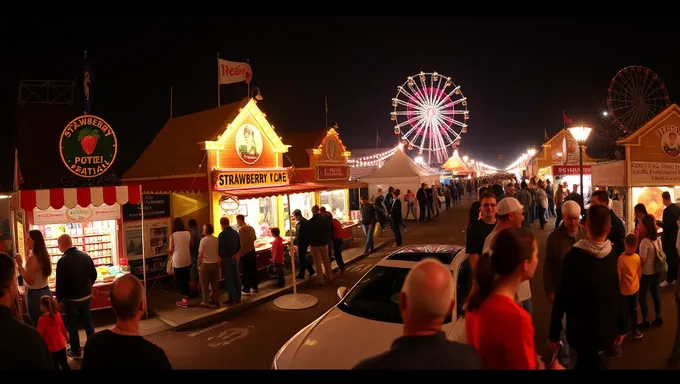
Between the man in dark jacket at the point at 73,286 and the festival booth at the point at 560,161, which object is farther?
the festival booth at the point at 560,161

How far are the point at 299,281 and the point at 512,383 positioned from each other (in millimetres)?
Answer: 8183

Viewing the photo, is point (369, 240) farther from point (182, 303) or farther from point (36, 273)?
point (36, 273)

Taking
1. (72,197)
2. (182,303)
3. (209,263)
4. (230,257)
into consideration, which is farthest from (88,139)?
(182,303)

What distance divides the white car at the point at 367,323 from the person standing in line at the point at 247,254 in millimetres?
4186

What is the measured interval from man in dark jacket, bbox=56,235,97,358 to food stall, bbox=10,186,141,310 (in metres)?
1.56

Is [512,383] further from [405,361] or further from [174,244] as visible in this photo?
[174,244]

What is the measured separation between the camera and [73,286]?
19.6 ft

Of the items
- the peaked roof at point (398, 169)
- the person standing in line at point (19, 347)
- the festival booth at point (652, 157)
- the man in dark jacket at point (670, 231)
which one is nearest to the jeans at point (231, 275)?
the person standing in line at point (19, 347)

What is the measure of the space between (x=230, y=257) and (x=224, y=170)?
386 cm

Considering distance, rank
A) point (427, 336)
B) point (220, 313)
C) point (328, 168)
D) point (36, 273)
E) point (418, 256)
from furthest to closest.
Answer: point (328, 168) → point (220, 313) → point (36, 273) → point (418, 256) → point (427, 336)

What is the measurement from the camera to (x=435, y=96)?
96.2ft

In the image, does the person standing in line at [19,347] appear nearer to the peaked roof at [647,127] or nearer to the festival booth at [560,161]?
the peaked roof at [647,127]

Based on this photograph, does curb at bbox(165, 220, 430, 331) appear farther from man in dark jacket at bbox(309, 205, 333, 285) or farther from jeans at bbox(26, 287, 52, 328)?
jeans at bbox(26, 287, 52, 328)

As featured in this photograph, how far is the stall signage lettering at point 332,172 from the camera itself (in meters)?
17.7
